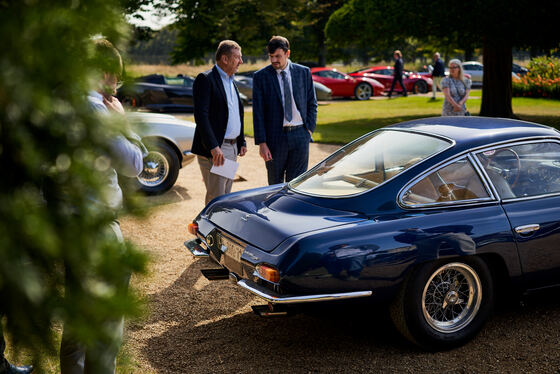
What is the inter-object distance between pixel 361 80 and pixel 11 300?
92.3 feet

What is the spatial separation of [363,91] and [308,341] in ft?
82.7

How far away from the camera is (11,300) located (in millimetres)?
1304

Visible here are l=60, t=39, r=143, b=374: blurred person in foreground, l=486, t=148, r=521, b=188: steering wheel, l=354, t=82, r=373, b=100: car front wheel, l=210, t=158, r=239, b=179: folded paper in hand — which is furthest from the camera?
l=354, t=82, r=373, b=100: car front wheel

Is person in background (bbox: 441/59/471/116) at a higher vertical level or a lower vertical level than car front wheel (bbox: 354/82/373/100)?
higher

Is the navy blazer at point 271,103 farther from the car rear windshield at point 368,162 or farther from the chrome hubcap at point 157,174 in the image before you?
the chrome hubcap at point 157,174

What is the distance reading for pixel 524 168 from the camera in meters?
4.56

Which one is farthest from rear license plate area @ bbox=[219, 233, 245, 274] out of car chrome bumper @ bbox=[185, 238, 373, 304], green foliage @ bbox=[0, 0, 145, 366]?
green foliage @ bbox=[0, 0, 145, 366]

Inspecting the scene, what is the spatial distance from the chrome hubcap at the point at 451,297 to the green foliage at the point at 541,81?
2221 cm

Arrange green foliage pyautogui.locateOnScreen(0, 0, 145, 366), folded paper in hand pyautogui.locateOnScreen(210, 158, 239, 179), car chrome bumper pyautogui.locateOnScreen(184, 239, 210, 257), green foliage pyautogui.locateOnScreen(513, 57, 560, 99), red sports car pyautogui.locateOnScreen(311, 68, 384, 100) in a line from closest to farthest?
green foliage pyautogui.locateOnScreen(0, 0, 145, 366), car chrome bumper pyautogui.locateOnScreen(184, 239, 210, 257), folded paper in hand pyautogui.locateOnScreen(210, 158, 239, 179), green foliage pyautogui.locateOnScreen(513, 57, 560, 99), red sports car pyautogui.locateOnScreen(311, 68, 384, 100)

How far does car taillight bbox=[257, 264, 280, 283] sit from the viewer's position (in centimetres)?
358

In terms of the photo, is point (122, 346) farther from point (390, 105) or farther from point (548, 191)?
Answer: point (390, 105)

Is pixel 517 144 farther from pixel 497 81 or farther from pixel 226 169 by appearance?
pixel 497 81

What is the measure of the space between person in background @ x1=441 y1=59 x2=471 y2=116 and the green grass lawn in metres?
4.24

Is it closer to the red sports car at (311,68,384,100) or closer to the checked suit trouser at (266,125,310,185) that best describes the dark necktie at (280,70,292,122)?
the checked suit trouser at (266,125,310,185)
